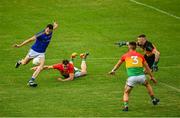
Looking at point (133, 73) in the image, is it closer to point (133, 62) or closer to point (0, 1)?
point (133, 62)

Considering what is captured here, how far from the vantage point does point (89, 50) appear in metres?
34.6

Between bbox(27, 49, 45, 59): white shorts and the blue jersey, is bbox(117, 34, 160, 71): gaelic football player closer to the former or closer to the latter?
the blue jersey

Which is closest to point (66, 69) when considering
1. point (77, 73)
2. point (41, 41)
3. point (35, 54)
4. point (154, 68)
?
point (77, 73)

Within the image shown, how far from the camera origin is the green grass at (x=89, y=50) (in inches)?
902

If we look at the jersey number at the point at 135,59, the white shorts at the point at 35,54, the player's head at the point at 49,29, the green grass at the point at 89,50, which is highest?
the player's head at the point at 49,29

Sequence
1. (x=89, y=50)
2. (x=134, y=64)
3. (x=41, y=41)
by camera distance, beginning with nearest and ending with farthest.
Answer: (x=134, y=64)
(x=41, y=41)
(x=89, y=50)

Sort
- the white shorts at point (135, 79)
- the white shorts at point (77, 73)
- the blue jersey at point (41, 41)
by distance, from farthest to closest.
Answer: the white shorts at point (77, 73) → the blue jersey at point (41, 41) → the white shorts at point (135, 79)

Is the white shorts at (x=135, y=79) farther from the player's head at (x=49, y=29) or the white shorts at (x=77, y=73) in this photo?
the white shorts at (x=77, y=73)

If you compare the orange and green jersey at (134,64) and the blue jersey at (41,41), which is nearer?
the orange and green jersey at (134,64)

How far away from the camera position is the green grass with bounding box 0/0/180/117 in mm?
22906

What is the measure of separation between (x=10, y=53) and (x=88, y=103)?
1116 centimetres

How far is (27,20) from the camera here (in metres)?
41.3

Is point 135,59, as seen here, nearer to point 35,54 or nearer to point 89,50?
point 35,54

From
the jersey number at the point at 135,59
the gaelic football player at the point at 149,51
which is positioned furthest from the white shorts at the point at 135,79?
the gaelic football player at the point at 149,51
